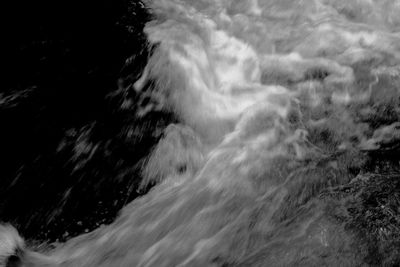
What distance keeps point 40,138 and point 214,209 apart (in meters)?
1.84

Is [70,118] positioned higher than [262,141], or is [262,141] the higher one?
[70,118]

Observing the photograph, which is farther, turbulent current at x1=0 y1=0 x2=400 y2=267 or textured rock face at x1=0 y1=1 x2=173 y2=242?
textured rock face at x1=0 y1=1 x2=173 y2=242

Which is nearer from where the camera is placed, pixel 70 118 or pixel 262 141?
pixel 262 141

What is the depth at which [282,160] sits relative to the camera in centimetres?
334

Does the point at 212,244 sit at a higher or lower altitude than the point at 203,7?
lower

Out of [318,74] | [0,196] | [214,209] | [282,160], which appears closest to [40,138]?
[0,196]

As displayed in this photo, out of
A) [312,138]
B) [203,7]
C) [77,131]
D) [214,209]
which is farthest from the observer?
[203,7]

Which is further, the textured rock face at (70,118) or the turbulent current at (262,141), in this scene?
the textured rock face at (70,118)

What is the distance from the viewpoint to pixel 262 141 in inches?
→ 142

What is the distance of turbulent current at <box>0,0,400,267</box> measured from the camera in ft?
8.36

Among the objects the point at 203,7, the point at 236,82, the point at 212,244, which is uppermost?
the point at 203,7

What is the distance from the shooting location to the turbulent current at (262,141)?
2.55 m

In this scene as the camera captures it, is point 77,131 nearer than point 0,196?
No

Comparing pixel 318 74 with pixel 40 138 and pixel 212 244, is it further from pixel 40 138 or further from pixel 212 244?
pixel 40 138
